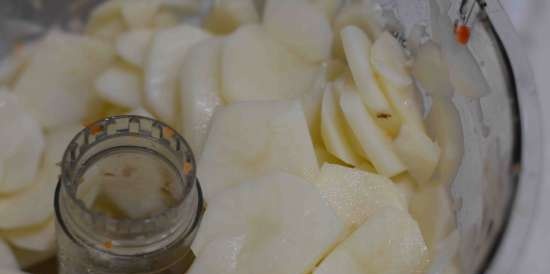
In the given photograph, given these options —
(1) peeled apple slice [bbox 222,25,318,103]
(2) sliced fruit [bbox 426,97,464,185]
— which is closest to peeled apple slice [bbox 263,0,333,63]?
(1) peeled apple slice [bbox 222,25,318,103]

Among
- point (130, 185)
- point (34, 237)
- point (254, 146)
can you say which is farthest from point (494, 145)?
point (34, 237)

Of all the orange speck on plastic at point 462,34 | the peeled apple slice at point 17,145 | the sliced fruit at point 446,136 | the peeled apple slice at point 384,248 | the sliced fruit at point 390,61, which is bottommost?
the peeled apple slice at point 17,145

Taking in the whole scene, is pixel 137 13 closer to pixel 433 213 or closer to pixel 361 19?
pixel 361 19

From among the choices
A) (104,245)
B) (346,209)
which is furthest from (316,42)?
(104,245)

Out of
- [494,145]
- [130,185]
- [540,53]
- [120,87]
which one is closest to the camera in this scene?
[494,145]

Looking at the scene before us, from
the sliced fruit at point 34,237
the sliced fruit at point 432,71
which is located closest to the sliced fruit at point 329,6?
the sliced fruit at point 432,71

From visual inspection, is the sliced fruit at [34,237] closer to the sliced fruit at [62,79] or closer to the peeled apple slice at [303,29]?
the sliced fruit at [62,79]

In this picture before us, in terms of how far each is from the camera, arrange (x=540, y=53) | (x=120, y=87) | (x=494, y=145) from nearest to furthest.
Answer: (x=494, y=145), (x=120, y=87), (x=540, y=53)
